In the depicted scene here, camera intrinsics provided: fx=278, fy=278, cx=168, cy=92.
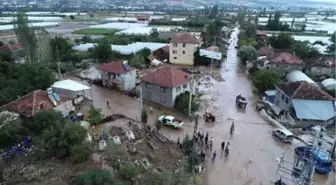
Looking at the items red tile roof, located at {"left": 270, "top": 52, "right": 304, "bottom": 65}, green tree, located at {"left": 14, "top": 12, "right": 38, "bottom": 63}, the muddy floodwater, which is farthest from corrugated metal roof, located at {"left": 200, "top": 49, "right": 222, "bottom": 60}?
green tree, located at {"left": 14, "top": 12, "right": 38, "bottom": 63}

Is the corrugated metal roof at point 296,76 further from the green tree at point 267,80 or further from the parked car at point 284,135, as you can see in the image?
the parked car at point 284,135

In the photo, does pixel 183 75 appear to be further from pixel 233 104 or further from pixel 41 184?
pixel 41 184

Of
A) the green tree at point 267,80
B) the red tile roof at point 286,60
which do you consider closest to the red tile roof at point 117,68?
the green tree at point 267,80

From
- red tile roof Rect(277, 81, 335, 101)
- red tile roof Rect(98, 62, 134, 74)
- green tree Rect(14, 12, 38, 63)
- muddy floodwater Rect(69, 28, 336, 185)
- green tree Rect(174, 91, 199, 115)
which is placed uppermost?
green tree Rect(14, 12, 38, 63)

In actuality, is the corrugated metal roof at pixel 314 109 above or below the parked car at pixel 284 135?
above

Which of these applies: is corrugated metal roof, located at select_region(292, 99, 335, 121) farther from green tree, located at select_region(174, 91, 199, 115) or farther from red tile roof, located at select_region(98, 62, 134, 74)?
red tile roof, located at select_region(98, 62, 134, 74)

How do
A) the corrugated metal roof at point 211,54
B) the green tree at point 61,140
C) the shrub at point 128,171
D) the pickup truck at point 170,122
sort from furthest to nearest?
the corrugated metal roof at point 211,54 → the pickup truck at point 170,122 → the green tree at point 61,140 → the shrub at point 128,171

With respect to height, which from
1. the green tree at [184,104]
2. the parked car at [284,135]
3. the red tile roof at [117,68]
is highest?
the red tile roof at [117,68]

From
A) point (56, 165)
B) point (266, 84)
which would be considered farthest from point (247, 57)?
point (56, 165)
